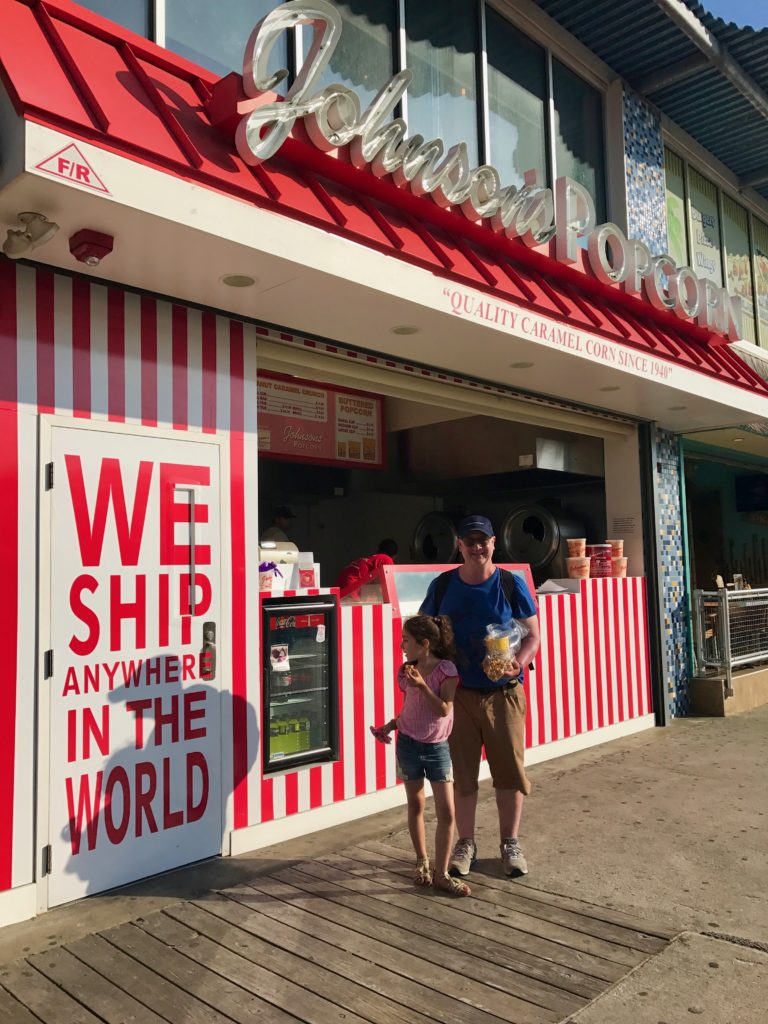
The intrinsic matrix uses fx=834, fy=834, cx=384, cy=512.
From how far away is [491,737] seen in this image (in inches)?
161

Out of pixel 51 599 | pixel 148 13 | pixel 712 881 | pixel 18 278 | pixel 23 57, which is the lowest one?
pixel 712 881

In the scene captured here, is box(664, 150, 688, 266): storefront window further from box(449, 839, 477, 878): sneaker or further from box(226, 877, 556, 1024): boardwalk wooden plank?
box(226, 877, 556, 1024): boardwalk wooden plank

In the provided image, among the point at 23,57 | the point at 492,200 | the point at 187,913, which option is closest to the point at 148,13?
the point at 23,57

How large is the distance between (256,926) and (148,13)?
464 cm

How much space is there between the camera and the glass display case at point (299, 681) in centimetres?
482

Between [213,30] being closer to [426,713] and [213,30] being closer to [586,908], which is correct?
[426,713]

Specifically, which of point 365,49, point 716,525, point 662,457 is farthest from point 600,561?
point 716,525

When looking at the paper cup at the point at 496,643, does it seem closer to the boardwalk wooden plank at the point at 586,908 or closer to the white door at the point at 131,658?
the boardwalk wooden plank at the point at 586,908

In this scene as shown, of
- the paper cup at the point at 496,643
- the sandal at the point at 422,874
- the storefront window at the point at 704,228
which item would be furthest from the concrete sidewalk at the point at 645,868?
the storefront window at the point at 704,228

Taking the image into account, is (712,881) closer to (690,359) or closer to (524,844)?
(524,844)

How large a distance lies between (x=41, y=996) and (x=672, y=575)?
6956mm

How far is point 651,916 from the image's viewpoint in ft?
11.7

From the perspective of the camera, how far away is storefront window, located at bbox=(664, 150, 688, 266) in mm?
9461

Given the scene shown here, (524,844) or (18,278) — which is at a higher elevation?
(18,278)
